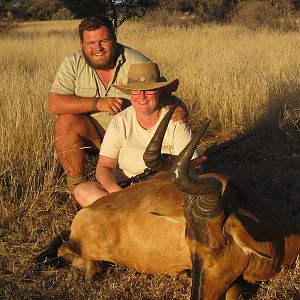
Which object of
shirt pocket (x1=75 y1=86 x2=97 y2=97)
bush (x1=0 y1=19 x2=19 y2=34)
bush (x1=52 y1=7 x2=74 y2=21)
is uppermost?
shirt pocket (x1=75 y1=86 x2=97 y2=97)

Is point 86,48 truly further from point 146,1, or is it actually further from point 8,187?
point 146,1

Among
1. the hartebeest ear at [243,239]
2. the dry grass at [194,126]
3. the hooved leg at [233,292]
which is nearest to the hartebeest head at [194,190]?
the hartebeest ear at [243,239]

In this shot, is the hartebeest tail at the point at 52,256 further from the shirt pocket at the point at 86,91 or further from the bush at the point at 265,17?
the bush at the point at 265,17

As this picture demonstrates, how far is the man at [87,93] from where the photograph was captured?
199 inches

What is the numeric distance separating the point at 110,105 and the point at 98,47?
63 centimetres

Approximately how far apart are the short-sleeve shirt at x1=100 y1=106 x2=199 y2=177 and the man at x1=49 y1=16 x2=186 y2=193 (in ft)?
2.42

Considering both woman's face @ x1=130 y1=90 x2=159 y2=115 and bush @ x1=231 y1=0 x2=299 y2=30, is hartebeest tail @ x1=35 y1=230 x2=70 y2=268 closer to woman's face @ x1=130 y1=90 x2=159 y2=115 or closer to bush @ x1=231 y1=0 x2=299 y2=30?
woman's face @ x1=130 y1=90 x2=159 y2=115

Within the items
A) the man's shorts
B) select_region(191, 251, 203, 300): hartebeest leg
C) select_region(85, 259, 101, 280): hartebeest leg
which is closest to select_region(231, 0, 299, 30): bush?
the man's shorts

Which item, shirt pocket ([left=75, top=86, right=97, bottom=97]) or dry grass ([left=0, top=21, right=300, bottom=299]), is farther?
shirt pocket ([left=75, top=86, right=97, bottom=97])

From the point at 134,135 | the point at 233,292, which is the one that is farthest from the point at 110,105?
the point at 233,292

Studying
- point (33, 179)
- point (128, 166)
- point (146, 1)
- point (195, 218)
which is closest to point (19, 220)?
point (33, 179)

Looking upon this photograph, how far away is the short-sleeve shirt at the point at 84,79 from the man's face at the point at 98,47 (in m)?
0.15

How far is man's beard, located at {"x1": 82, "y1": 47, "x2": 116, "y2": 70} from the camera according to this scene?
5137mm

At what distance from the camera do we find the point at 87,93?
5.31 m
